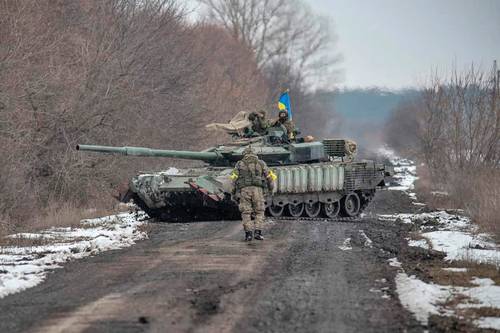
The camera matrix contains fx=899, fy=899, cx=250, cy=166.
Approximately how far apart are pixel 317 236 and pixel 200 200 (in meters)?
3.57

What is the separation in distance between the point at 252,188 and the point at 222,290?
530cm

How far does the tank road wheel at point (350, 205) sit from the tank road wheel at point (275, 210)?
2352mm

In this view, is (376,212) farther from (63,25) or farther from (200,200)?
(63,25)

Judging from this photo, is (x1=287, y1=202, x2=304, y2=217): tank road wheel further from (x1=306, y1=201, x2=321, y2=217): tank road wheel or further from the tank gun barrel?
the tank gun barrel

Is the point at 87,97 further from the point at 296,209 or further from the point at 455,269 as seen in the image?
the point at 455,269

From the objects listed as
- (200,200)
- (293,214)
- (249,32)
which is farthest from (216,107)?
(249,32)

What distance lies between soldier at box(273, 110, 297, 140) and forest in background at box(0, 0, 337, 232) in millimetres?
4144

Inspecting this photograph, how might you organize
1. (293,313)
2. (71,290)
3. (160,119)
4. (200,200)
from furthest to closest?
1. (160,119)
2. (200,200)
3. (71,290)
4. (293,313)

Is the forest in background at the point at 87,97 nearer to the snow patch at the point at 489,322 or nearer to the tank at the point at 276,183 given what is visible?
the tank at the point at 276,183

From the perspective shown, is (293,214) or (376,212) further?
(376,212)

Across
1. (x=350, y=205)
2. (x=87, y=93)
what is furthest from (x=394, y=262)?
(x=87, y=93)

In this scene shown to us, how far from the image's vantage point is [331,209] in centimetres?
2097

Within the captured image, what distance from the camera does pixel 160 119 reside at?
91.5ft

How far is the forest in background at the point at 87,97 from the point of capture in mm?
16859
